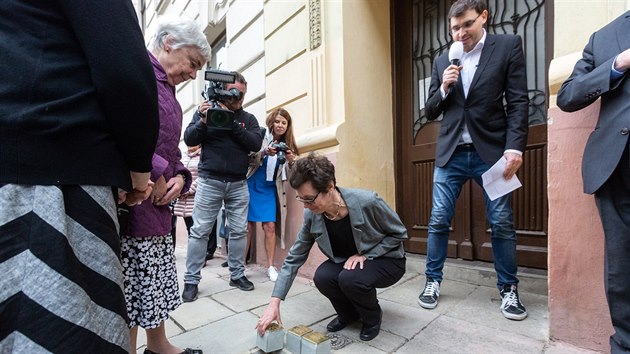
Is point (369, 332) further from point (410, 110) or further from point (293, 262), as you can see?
point (410, 110)

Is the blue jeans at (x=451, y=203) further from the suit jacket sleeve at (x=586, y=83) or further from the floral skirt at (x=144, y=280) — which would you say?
the floral skirt at (x=144, y=280)

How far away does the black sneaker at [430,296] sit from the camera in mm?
2359

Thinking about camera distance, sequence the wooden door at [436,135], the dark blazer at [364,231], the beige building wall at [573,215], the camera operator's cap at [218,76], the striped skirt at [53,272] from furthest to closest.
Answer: the wooden door at [436,135]
the camera operator's cap at [218,76]
the dark blazer at [364,231]
the beige building wall at [573,215]
the striped skirt at [53,272]

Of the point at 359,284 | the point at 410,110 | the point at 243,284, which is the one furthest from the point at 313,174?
the point at 410,110

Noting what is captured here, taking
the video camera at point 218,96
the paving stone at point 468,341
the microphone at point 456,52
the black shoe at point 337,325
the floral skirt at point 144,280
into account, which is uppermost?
the microphone at point 456,52

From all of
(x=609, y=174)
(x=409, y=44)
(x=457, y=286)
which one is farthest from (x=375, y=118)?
(x=609, y=174)

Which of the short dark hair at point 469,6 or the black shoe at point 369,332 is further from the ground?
the short dark hair at point 469,6

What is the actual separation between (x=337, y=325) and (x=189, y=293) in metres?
1.28

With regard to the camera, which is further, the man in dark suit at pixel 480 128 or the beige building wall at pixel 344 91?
the beige building wall at pixel 344 91

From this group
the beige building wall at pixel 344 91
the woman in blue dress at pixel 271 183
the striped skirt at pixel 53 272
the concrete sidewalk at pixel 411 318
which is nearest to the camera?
the striped skirt at pixel 53 272

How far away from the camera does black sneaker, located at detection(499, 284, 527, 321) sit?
2.10 metres

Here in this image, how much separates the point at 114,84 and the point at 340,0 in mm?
2916

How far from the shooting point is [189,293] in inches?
110

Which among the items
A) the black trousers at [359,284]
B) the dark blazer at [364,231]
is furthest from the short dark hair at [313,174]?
the black trousers at [359,284]
